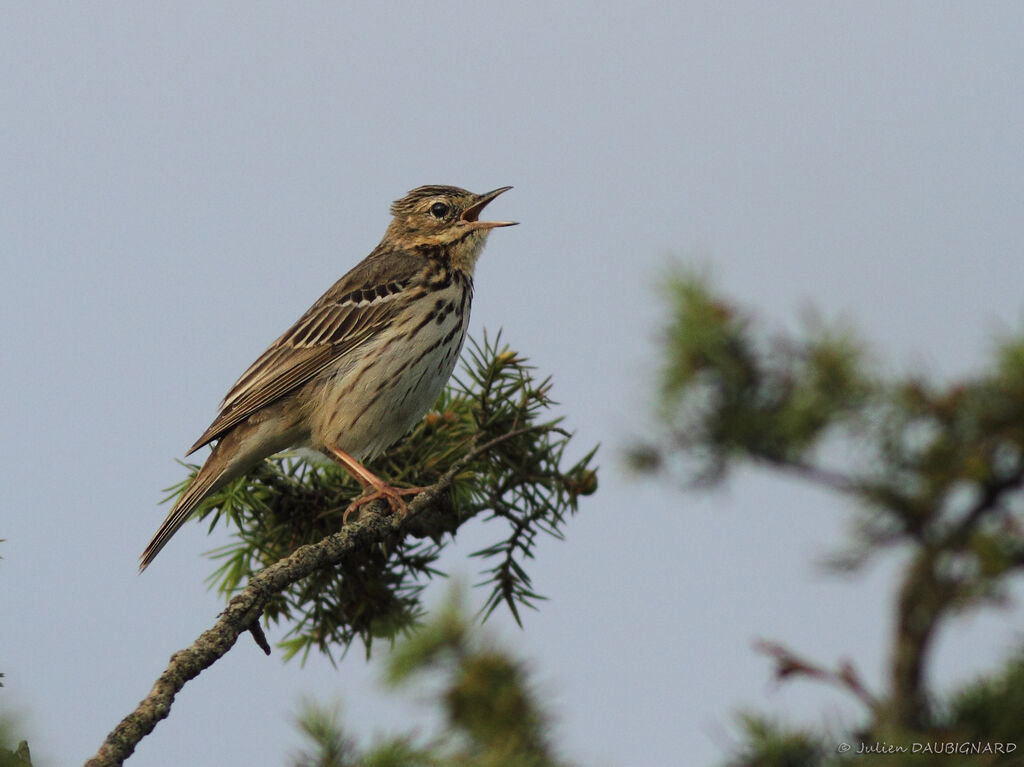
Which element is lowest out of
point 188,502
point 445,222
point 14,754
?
point 14,754

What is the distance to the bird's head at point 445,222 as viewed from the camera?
306 inches

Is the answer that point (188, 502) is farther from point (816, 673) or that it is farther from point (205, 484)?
point (816, 673)

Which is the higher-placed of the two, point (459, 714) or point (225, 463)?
point (225, 463)

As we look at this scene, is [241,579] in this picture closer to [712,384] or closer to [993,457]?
[712,384]

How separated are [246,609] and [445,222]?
17.3 ft

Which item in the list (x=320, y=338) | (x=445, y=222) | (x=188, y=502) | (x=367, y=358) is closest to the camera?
(x=188, y=502)

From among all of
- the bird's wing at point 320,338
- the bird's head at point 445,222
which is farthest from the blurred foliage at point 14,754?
the bird's head at point 445,222

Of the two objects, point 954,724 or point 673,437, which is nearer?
point 954,724

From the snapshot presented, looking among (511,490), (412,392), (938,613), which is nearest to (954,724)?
(938,613)

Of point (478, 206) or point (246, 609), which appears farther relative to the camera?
point (478, 206)

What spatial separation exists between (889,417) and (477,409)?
84.7 inches

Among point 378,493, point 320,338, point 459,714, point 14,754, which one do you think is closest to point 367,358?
point 320,338

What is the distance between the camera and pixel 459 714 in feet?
10.7

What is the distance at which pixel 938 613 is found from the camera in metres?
2.36
